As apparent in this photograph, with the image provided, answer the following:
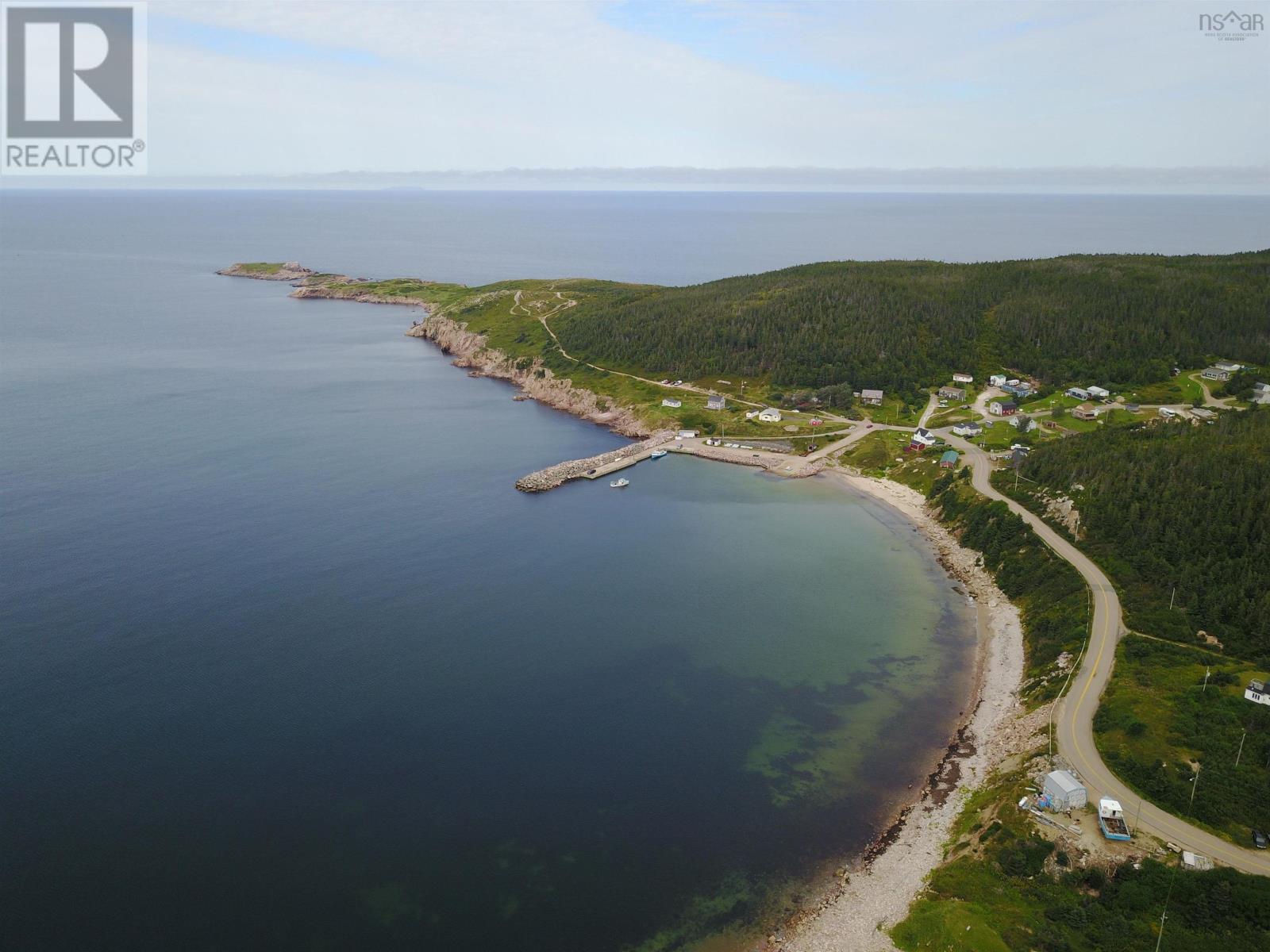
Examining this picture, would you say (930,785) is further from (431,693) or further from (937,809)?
(431,693)

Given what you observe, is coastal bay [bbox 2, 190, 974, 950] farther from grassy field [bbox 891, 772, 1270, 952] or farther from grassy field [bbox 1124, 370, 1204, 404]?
grassy field [bbox 1124, 370, 1204, 404]

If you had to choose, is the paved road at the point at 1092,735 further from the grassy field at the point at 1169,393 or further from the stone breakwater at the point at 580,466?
the grassy field at the point at 1169,393

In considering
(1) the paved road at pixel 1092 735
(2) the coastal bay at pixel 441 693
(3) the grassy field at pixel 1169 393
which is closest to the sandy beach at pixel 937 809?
(2) the coastal bay at pixel 441 693

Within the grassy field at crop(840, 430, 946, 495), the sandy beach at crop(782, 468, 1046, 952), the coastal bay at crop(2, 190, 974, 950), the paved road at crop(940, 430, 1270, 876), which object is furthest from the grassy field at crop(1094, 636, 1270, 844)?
the grassy field at crop(840, 430, 946, 495)

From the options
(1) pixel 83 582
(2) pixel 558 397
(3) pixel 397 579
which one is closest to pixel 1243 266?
(2) pixel 558 397

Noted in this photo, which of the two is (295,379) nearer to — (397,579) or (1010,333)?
(397,579)
